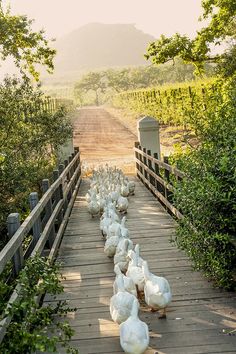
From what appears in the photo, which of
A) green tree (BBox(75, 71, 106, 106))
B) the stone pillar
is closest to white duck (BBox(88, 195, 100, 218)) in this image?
the stone pillar

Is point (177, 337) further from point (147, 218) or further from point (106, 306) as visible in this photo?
point (147, 218)

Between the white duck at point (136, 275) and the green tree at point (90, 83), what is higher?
the green tree at point (90, 83)

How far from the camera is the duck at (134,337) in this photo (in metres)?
3.84

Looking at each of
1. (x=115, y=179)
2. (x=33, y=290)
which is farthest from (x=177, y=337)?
(x=115, y=179)

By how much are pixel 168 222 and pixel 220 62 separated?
11479 millimetres

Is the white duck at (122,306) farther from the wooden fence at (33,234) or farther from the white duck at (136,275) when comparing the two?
the wooden fence at (33,234)

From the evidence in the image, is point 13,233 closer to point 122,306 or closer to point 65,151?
point 122,306

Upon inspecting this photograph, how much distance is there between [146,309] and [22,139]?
704cm

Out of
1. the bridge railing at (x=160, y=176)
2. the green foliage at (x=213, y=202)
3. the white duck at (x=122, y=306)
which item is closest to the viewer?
the white duck at (x=122, y=306)

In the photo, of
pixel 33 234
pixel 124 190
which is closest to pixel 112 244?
pixel 33 234

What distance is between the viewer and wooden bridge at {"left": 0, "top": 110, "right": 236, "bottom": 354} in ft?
13.7

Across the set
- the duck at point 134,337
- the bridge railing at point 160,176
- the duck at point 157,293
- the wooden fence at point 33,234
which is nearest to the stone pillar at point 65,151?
the bridge railing at point 160,176

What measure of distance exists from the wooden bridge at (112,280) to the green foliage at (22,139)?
829mm

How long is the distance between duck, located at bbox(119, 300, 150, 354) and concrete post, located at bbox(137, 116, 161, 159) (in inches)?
395
